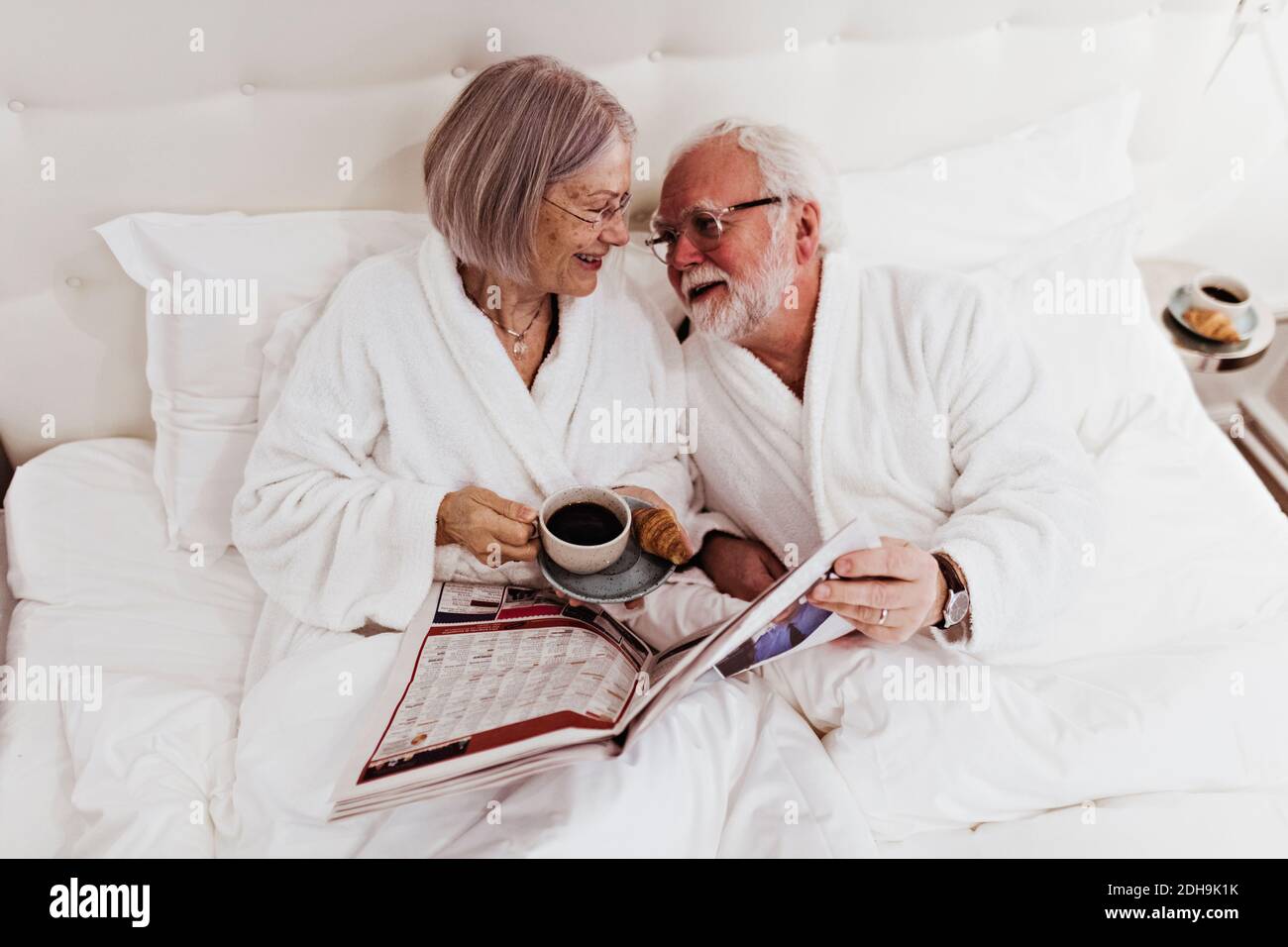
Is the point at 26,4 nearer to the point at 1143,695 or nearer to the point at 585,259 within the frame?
the point at 585,259

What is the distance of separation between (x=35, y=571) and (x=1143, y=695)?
153 cm

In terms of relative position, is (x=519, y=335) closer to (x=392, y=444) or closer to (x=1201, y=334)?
(x=392, y=444)

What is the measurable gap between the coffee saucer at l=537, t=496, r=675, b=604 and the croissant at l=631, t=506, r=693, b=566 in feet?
0.05

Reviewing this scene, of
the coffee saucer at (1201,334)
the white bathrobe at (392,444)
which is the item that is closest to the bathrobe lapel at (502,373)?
the white bathrobe at (392,444)

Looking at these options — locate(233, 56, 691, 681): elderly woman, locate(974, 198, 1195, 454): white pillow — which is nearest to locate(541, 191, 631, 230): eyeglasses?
locate(233, 56, 691, 681): elderly woman

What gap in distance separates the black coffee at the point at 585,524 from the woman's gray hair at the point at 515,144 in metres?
0.33

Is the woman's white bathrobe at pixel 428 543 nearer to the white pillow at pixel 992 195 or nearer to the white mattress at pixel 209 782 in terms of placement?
the white mattress at pixel 209 782

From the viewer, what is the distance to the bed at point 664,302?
1.10 meters

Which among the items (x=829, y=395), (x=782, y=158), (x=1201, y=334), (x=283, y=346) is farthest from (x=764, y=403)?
(x=1201, y=334)

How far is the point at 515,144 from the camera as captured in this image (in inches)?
44.7

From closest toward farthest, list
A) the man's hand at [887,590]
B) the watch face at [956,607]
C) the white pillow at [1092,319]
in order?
the man's hand at [887,590]
the watch face at [956,607]
the white pillow at [1092,319]

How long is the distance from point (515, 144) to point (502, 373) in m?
0.31
